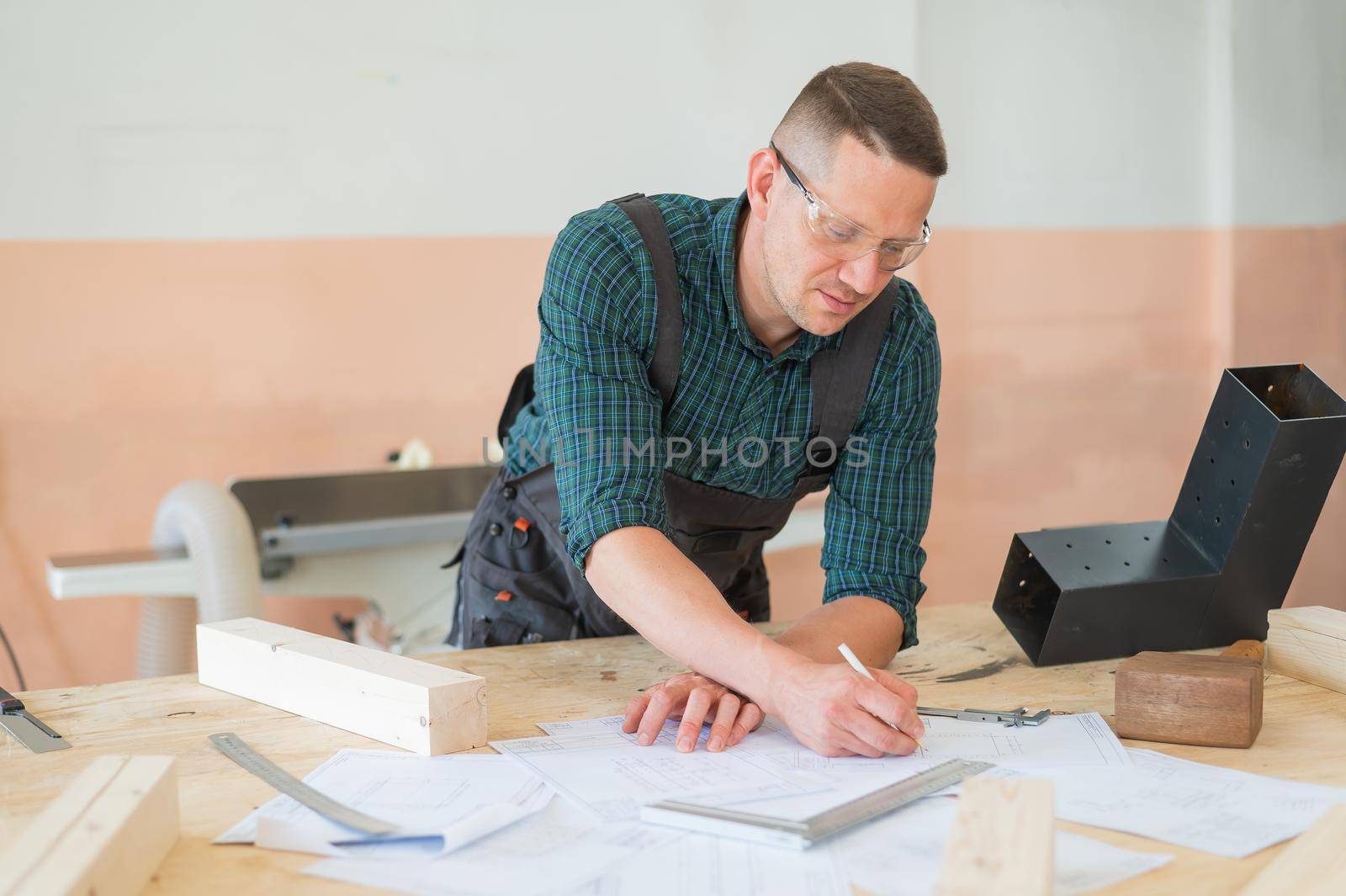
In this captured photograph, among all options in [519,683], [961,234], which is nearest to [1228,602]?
[519,683]

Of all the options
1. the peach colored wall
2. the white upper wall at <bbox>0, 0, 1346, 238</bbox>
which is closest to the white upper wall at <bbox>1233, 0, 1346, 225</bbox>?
the white upper wall at <bbox>0, 0, 1346, 238</bbox>

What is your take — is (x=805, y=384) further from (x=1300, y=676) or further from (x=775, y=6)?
(x=775, y=6)

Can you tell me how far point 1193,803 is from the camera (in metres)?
1.09

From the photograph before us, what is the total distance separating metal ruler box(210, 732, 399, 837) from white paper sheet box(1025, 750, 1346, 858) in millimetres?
637

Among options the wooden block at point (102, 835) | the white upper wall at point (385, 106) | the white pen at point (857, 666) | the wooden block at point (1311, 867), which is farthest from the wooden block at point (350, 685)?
the white upper wall at point (385, 106)

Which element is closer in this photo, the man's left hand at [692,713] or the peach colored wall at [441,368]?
the man's left hand at [692,713]

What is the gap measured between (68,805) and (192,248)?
7.90ft

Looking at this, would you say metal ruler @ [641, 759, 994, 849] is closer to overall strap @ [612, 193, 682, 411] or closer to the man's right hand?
the man's right hand

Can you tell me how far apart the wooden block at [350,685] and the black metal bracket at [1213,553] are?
32.8 inches

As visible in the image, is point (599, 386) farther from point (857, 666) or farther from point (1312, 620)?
point (1312, 620)

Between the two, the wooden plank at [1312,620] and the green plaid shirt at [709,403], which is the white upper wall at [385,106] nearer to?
the green plaid shirt at [709,403]

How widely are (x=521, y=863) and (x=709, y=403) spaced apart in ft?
2.82

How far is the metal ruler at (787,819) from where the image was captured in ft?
3.23

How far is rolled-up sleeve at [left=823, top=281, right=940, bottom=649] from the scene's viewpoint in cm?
171
